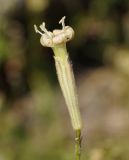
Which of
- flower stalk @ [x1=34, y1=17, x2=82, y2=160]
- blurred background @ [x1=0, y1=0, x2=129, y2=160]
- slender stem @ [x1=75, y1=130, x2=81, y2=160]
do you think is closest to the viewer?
slender stem @ [x1=75, y1=130, x2=81, y2=160]

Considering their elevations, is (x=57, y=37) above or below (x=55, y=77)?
above

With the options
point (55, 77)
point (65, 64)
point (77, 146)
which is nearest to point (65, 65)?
point (65, 64)

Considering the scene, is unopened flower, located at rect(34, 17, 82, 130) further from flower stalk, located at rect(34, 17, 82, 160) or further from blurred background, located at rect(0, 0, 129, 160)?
blurred background, located at rect(0, 0, 129, 160)

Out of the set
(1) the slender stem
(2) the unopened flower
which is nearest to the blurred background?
(2) the unopened flower

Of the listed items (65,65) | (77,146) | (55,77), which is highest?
(65,65)

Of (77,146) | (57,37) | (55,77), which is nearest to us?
(77,146)

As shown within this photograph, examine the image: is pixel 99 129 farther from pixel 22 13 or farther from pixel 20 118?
pixel 22 13

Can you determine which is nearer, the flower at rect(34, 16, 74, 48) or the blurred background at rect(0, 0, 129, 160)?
the flower at rect(34, 16, 74, 48)

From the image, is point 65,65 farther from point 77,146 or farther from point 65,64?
point 77,146
